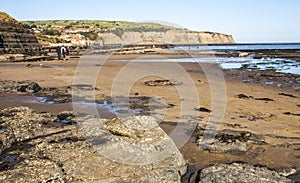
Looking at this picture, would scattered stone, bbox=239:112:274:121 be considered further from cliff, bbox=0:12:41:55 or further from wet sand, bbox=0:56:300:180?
cliff, bbox=0:12:41:55

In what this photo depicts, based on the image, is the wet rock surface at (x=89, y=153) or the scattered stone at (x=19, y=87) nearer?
the wet rock surface at (x=89, y=153)

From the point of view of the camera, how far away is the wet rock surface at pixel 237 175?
342 centimetres

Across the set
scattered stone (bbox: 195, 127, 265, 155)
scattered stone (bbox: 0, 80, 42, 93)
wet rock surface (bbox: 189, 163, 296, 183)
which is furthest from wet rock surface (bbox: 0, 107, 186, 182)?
scattered stone (bbox: 0, 80, 42, 93)

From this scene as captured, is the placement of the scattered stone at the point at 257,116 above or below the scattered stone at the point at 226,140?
below

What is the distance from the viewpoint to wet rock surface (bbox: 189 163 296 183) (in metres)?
3.42

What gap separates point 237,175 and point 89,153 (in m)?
2.04

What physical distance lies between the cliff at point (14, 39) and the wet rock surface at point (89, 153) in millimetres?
34773

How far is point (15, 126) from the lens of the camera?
16.8ft

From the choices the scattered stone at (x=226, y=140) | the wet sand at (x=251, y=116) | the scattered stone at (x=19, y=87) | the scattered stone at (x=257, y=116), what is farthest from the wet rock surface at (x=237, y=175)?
the scattered stone at (x=19, y=87)

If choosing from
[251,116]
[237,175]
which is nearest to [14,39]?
[251,116]

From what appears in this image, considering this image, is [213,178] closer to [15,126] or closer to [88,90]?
[15,126]

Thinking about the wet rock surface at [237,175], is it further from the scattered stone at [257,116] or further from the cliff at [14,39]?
the cliff at [14,39]

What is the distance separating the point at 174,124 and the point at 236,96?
15.5ft

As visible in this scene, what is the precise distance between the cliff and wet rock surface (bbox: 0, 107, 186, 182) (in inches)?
1369
